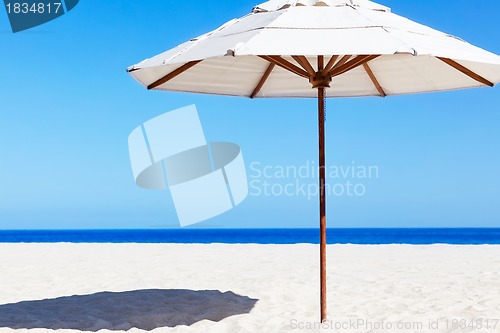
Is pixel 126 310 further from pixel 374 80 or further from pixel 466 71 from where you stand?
pixel 466 71

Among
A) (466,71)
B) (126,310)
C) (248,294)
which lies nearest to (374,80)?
(466,71)

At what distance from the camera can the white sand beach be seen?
425 cm

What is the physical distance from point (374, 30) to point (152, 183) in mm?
6046

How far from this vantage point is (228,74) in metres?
5.23

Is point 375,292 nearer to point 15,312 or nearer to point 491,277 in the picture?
point 491,277

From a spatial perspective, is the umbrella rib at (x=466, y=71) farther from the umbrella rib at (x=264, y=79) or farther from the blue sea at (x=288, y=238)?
the blue sea at (x=288, y=238)

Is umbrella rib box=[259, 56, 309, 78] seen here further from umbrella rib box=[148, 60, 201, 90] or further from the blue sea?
the blue sea

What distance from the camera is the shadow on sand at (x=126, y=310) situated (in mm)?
4297

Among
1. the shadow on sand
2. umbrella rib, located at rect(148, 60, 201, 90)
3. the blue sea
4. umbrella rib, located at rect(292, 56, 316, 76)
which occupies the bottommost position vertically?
the shadow on sand

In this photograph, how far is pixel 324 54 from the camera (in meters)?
3.09

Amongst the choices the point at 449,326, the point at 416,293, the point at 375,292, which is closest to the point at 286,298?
the point at 375,292

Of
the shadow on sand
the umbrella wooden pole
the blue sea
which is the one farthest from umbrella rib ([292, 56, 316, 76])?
the blue sea

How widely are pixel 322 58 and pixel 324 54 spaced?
1175mm

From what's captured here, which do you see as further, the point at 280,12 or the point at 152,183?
the point at 152,183
